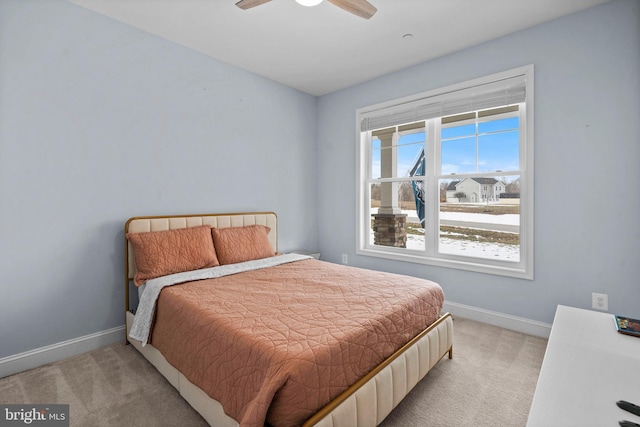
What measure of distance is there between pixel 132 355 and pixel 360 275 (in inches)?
73.7

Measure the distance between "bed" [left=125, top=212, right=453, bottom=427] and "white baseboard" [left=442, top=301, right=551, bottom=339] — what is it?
2.94ft

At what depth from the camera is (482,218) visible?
3137 millimetres

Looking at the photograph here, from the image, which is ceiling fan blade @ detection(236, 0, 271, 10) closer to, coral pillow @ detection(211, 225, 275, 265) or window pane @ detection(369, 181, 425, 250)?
coral pillow @ detection(211, 225, 275, 265)

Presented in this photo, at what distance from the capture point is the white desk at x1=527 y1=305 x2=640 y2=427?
841 millimetres

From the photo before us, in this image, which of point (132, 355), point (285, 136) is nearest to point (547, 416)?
point (132, 355)

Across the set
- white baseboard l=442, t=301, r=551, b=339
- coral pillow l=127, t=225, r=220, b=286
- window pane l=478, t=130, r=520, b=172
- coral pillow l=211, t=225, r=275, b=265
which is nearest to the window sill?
white baseboard l=442, t=301, r=551, b=339

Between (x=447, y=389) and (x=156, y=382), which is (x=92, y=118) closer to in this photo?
(x=156, y=382)

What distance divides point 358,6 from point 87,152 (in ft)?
7.55

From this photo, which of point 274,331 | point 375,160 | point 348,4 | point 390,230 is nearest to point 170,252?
point 274,331

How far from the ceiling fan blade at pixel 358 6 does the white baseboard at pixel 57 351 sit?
118 inches

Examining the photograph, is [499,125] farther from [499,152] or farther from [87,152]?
[87,152]

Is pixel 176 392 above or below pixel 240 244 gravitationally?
below

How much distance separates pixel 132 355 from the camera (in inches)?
93.4

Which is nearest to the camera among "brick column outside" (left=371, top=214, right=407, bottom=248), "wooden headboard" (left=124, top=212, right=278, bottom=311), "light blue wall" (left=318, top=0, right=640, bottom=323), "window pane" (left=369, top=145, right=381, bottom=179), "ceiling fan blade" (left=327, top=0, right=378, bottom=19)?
"ceiling fan blade" (left=327, top=0, right=378, bottom=19)
